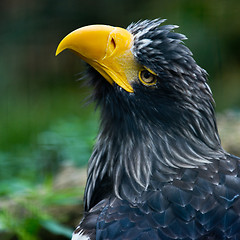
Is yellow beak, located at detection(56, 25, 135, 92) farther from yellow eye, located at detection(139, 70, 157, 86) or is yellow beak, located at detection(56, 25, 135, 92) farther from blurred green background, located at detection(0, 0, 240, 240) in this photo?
blurred green background, located at detection(0, 0, 240, 240)

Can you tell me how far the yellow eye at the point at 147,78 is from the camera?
3170 mm

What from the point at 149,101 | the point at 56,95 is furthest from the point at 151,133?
the point at 56,95

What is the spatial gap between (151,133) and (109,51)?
0.54 m

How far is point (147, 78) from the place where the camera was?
10.4ft

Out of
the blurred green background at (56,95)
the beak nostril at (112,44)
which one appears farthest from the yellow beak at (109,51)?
the blurred green background at (56,95)

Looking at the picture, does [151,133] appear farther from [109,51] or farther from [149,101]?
[109,51]

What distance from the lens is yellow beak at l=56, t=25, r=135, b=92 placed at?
3.15m

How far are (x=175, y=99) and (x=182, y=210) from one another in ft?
2.13

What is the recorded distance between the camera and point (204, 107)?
3285mm

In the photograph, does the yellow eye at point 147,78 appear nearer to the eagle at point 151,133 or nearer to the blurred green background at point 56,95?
the eagle at point 151,133

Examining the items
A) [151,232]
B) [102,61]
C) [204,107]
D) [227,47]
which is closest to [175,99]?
[204,107]

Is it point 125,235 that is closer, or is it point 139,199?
point 125,235

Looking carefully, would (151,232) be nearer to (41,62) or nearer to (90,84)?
(90,84)

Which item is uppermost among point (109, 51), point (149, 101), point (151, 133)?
point (109, 51)
